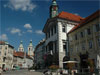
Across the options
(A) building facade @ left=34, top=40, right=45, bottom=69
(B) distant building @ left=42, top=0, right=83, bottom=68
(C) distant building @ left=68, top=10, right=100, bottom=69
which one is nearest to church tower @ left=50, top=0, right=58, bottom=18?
(B) distant building @ left=42, top=0, right=83, bottom=68

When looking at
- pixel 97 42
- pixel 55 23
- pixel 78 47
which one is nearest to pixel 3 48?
pixel 55 23

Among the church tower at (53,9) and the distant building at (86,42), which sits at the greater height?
the church tower at (53,9)

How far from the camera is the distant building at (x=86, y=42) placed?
25000 mm

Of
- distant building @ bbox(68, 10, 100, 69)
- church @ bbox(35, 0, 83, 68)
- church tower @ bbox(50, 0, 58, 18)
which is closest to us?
distant building @ bbox(68, 10, 100, 69)

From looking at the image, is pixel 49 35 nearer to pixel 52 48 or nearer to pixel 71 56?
pixel 52 48

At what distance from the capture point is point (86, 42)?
28.1m

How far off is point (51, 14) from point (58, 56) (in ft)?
47.0

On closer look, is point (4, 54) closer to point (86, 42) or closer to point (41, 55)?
point (41, 55)

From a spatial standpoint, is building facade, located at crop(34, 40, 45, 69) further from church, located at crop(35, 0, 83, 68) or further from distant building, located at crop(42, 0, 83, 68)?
distant building, located at crop(42, 0, 83, 68)

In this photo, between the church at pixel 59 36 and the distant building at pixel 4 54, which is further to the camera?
the distant building at pixel 4 54

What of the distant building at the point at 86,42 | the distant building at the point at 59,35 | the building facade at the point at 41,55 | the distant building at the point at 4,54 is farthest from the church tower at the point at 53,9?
the distant building at the point at 4,54

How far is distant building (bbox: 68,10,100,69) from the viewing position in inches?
984

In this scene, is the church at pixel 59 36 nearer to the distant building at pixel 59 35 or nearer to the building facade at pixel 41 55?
the distant building at pixel 59 35

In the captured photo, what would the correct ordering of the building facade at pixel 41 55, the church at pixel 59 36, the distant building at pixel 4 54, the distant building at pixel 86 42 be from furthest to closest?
the distant building at pixel 4 54 → the building facade at pixel 41 55 → the church at pixel 59 36 → the distant building at pixel 86 42
